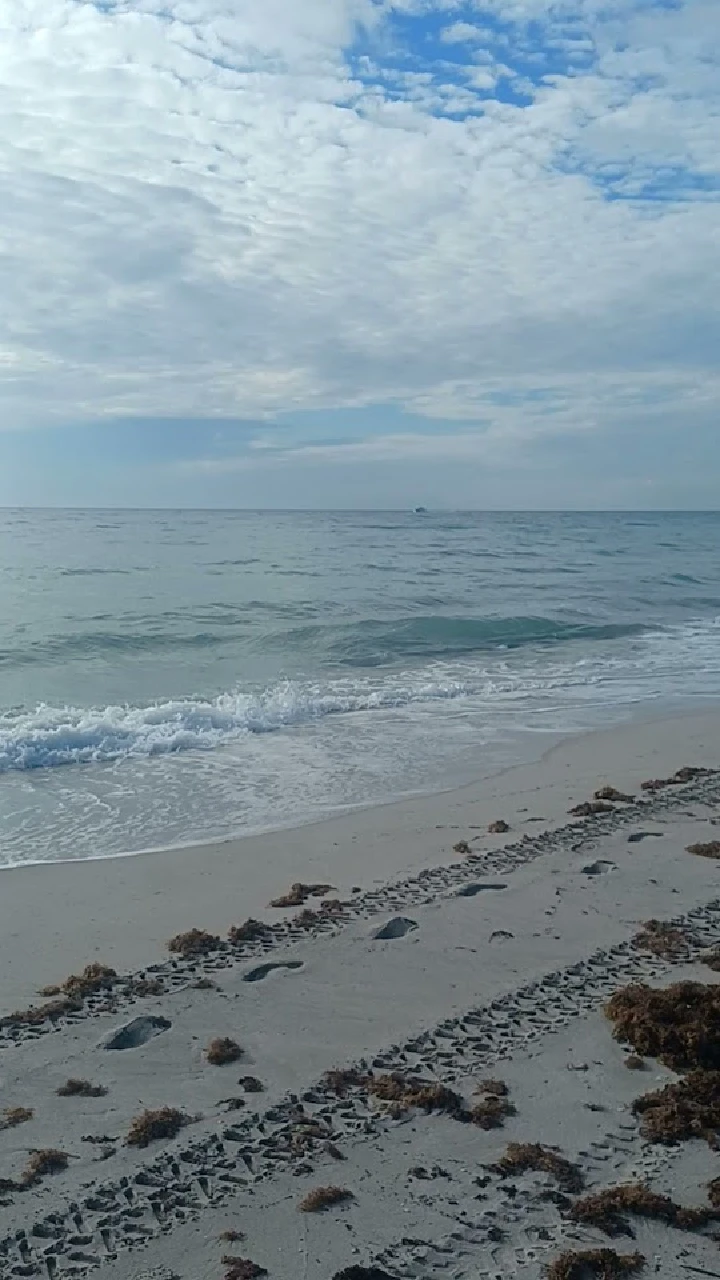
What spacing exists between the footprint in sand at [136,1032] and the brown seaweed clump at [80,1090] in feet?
1.21

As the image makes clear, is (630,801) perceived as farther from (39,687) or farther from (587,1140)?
(39,687)

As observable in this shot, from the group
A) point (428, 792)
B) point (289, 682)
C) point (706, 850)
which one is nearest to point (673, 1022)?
point (706, 850)

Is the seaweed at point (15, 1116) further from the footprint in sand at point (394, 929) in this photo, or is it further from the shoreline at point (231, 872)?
the footprint in sand at point (394, 929)

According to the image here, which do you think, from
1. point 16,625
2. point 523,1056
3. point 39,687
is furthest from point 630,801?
point 16,625

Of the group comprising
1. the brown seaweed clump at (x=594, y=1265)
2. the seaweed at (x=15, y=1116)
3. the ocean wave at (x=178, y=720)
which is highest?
the ocean wave at (x=178, y=720)

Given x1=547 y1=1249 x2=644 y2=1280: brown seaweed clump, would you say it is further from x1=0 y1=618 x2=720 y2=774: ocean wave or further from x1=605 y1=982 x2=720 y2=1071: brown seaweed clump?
x1=0 y1=618 x2=720 y2=774: ocean wave

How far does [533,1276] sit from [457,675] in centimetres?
1419

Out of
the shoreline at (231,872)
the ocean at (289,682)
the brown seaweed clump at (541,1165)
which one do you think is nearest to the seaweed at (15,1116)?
the shoreline at (231,872)

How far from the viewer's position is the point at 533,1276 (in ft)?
11.2

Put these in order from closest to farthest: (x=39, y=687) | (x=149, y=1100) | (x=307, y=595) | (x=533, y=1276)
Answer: (x=533, y=1276) < (x=149, y=1100) < (x=39, y=687) < (x=307, y=595)

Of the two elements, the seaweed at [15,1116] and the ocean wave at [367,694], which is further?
the ocean wave at [367,694]

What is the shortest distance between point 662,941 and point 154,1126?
11.5 feet

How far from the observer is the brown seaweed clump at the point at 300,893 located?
698cm

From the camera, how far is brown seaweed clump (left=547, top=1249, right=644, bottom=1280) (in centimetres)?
342
